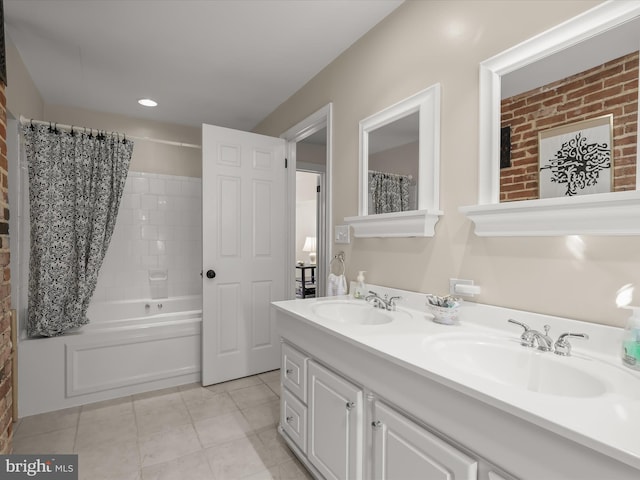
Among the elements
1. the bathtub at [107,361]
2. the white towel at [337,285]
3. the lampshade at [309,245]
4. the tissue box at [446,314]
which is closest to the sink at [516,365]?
the tissue box at [446,314]

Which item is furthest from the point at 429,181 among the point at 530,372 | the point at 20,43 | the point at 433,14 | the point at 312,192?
the point at 312,192

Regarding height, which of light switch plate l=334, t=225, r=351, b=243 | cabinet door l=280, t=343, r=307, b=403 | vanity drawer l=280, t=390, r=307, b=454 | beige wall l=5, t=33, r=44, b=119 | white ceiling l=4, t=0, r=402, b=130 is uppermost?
white ceiling l=4, t=0, r=402, b=130

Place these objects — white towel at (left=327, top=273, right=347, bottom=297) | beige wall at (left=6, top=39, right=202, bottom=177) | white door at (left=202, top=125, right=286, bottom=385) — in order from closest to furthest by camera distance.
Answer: white towel at (left=327, top=273, right=347, bottom=297)
white door at (left=202, top=125, right=286, bottom=385)
beige wall at (left=6, top=39, right=202, bottom=177)

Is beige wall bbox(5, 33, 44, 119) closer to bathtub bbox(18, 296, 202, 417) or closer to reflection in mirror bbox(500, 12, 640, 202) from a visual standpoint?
bathtub bbox(18, 296, 202, 417)

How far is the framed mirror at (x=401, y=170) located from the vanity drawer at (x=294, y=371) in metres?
0.78

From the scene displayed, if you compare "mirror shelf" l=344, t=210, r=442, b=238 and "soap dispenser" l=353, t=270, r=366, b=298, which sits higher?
"mirror shelf" l=344, t=210, r=442, b=238

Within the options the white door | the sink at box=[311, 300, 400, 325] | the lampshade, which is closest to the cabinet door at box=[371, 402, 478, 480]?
the sink at box=[311, 300, 400, 325]

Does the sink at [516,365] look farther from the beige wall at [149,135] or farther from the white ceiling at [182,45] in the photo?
the beige wall at [149,135]

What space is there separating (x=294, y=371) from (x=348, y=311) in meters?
0.42

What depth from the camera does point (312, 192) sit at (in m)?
6.77

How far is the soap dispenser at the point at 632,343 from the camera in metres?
0.88

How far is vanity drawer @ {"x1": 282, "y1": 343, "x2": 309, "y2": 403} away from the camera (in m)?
1.61

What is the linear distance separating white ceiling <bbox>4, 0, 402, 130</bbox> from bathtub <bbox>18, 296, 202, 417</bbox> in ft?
6.40

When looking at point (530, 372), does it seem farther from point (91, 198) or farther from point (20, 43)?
point (20, 43)
